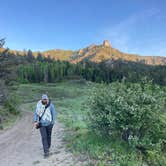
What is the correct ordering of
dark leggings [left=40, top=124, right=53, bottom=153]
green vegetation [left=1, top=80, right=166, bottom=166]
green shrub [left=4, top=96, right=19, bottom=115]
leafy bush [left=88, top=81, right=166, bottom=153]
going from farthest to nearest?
green shrub [left=4, top=96, right=19, bottom=115], dark leggings [left=40, top=124, right=53, bottom=153], leafy bush [left=88, top=81, right=166, bottom=153], green vegetation [left=1, top=80, right=166, bottom=166]

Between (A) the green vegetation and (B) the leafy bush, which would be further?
(B) the leafy bush

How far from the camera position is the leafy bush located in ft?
23.8

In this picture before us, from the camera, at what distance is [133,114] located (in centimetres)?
725

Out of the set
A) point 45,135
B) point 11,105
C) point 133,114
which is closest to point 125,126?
point 133,114

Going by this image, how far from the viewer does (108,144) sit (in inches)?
305

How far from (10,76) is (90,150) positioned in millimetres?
25130

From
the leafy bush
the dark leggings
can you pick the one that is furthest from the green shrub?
the leafy bush

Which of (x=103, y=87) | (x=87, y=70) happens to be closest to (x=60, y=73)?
(x=87, y=70)

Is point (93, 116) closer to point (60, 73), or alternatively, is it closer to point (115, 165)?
point (115, 165)

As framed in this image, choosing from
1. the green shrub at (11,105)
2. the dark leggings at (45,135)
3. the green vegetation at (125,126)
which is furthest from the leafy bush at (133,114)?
the green shrub at (11,105)

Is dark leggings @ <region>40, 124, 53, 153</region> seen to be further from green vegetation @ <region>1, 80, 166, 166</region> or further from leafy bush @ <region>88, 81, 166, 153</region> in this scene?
leafy bush @ <region>88, 81, 166, 153</region>

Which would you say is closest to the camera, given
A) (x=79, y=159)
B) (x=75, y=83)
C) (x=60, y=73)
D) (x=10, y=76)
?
(x=79, y=159)

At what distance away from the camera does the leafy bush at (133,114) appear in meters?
7.27

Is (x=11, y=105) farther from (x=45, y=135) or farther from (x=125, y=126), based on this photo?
(x=125, y=126)
